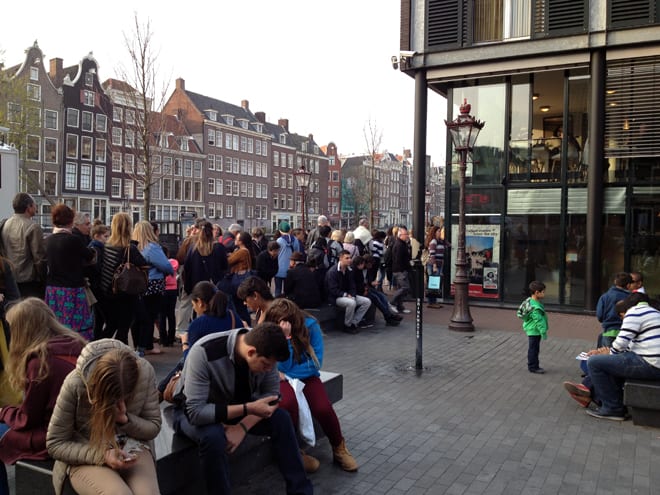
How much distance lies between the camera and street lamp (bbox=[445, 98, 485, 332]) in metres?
10.5

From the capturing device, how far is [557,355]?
898 centimetres

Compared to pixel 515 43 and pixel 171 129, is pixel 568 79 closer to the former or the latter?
pixel 515 43

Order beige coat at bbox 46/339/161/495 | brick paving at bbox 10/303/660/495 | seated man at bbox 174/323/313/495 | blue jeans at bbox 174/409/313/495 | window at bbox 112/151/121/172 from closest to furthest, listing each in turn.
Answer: beige coat at bbox 46/339/161/495
seated man at bbox 174/323/313/495
blue jeans at bbox 174/409/313/495
brick paving at bbox 10/303/660/495
window at bbox 112/151/121/172

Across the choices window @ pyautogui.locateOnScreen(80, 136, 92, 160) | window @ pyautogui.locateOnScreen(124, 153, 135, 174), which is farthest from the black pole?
window @ pyautogui.locateOnScreen(80, 136, 92, 160)

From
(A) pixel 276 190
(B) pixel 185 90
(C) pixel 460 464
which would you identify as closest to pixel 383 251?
(C) pixel 460 464

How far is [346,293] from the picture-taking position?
10.9m

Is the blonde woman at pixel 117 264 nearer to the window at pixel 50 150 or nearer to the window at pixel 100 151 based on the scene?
the window at pixel 50 150

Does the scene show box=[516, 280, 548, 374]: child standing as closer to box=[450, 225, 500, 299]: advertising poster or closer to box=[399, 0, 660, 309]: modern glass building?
box=[399, 0, 660, 309]: modern glass building

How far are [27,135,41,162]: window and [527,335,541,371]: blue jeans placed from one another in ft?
117

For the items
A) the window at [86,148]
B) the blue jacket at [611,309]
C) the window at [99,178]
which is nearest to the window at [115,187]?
the window at [99,178]

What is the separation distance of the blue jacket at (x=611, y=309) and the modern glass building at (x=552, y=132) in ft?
23.3

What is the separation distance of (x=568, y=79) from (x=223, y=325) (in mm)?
12691

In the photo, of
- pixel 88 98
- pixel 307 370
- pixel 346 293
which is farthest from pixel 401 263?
pixel 88 98

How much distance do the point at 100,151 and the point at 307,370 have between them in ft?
Result: 156
